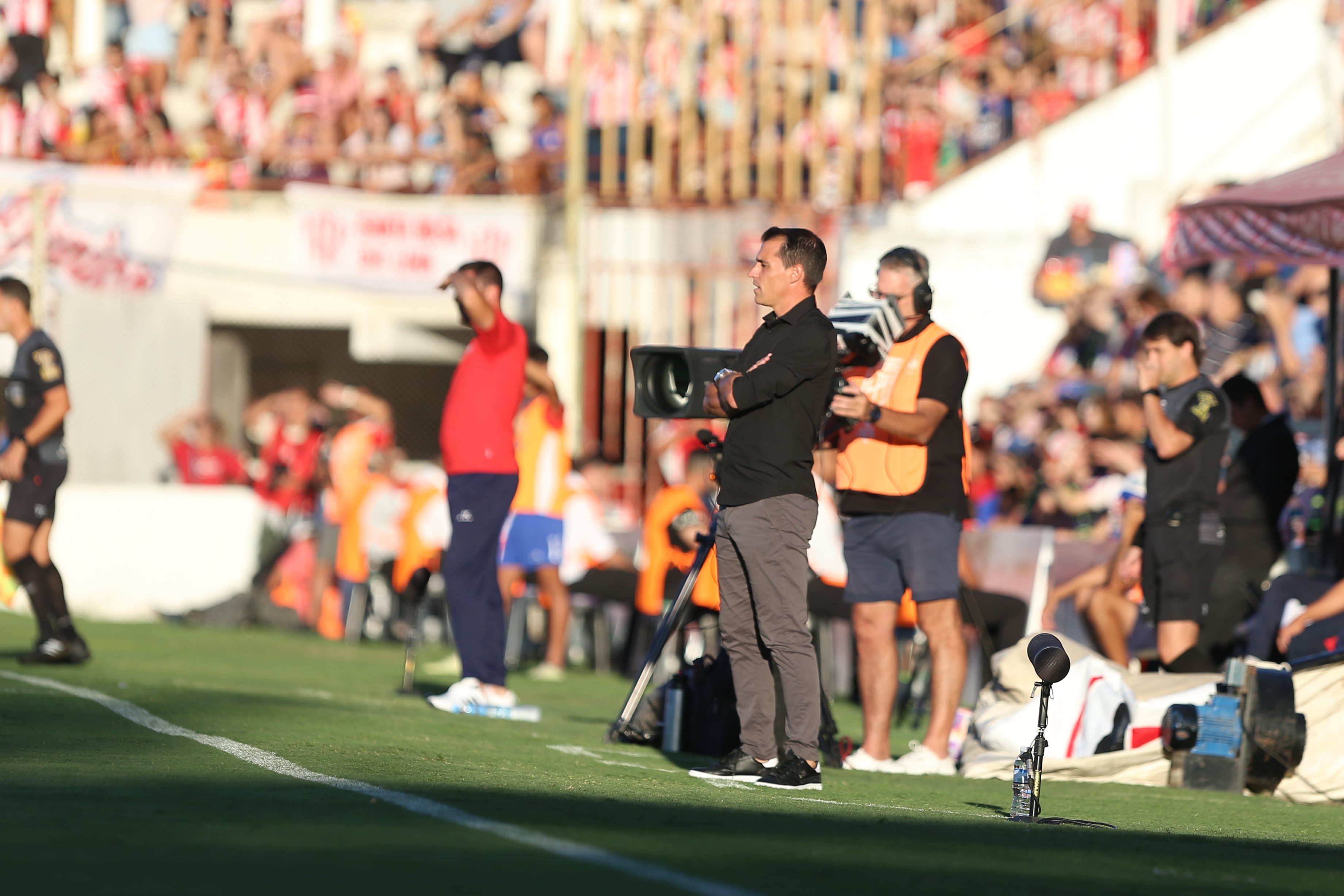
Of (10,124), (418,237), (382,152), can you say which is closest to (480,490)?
(418,237)

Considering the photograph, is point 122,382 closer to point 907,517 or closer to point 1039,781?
point 907,517

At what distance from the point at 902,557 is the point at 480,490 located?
232 cm

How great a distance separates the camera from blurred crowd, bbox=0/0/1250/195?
19.5 meters

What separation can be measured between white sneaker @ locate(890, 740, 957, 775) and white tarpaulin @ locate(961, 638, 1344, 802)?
0.12 meters

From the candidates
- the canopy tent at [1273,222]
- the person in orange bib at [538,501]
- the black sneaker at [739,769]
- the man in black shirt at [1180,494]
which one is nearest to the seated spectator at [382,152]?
the person in orange bib at [538,501]

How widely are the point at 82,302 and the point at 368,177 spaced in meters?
3.56

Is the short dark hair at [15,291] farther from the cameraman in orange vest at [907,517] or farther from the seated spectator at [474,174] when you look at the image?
the seated spectator at [474,174]

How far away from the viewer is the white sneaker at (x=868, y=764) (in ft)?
25.9

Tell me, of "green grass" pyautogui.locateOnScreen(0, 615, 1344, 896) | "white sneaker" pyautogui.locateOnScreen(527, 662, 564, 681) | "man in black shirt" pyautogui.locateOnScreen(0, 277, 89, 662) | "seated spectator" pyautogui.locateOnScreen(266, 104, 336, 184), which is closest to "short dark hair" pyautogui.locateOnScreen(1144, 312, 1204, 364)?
"green grass" pyautogui.locateOnScreen(0, 615, 1344, 896)

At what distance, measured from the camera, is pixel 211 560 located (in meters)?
17.3

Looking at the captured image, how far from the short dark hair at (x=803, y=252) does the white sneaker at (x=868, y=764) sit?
2126mm

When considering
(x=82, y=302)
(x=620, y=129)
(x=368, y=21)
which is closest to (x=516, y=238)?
(x=620, y=129)

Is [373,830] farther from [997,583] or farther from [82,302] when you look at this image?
[82,302]

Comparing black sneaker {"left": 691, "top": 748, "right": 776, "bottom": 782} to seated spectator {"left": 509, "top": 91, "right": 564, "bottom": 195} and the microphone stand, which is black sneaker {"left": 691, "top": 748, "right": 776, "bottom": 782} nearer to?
the microphone stand
